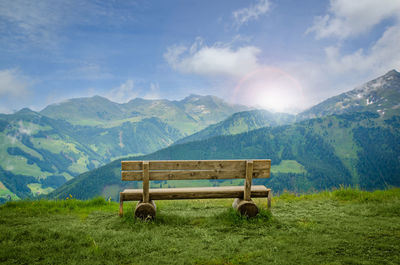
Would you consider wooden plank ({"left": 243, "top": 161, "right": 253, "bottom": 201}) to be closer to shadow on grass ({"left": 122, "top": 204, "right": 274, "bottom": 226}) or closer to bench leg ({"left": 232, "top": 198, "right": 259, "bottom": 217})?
bench leg ({"left": 232, "top": 198, "right": 259, "bottom": 217})

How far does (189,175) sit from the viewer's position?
23.3ft

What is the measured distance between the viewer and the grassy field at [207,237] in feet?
15.3

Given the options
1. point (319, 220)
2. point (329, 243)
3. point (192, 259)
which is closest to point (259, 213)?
point (319, 220)

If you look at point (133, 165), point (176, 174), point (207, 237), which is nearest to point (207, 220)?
point (207, 237)

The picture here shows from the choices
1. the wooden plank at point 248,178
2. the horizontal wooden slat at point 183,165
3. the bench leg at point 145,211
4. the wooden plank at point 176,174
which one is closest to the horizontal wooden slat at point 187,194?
the wooden plank at point 248,178

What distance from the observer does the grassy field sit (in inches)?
184

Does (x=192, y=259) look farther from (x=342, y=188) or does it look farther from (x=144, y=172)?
(x=342, y=188)

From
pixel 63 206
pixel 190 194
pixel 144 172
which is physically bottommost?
pixel 63 206

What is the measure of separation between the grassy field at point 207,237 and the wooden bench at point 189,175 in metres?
0.43

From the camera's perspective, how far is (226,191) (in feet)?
24.1

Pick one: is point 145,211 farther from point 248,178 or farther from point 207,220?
point 248,178

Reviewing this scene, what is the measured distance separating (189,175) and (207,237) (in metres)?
1.77

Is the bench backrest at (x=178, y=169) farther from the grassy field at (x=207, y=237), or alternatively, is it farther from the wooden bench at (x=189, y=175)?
the grassy field at (x=207, y=237)

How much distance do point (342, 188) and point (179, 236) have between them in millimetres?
7480
